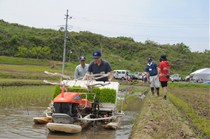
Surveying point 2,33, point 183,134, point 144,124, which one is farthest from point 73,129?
point 2,33

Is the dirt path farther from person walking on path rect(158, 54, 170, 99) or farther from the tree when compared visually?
the tree

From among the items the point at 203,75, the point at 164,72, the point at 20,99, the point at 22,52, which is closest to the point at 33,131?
the point at 164,72

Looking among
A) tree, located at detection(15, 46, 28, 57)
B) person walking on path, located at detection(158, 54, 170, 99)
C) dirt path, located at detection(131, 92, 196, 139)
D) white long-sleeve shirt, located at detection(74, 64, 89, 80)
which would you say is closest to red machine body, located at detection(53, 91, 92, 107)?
dirt path, located at detection(131, 92, 196, 139)

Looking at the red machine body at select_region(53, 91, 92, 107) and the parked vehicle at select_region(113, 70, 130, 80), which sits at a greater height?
the parked vehicle at select_region(113, 70, 130, 80)

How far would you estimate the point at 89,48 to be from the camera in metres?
71.4

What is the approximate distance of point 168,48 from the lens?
90250mm

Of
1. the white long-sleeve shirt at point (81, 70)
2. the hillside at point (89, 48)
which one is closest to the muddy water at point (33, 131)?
the white long-sleeve shirt at point (81, 70)

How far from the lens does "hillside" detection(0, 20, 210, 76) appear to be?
56.3 metres

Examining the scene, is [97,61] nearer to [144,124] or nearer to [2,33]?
[144,124]

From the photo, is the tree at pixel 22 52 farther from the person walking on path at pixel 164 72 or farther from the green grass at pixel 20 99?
the person walking on path at pixel 164 72

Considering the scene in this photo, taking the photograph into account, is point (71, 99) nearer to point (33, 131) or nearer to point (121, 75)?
point (33, 131)

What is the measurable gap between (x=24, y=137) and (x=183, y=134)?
11.2 feet

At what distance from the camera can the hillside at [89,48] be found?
185 feet

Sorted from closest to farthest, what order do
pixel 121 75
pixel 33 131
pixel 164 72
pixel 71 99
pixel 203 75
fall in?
1. pixel 71 99
2. pixel 33 131
3. pixel 164 72
4. pixel 121 75
5. pixel 203 75
